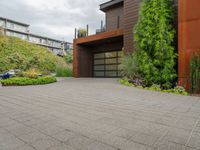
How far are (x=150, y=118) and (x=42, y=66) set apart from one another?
1873 centimetres

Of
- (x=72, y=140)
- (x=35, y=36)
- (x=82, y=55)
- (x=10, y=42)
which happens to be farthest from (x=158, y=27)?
(x=35, y=36)

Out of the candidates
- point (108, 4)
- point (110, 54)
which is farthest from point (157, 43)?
point (108, 4)

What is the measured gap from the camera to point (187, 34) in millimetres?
6238

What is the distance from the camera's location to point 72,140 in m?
2.01

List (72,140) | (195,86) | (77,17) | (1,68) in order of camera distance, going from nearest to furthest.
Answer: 1. (72,140)
2. (195,86)
3. (1,68)
4. (77,17)

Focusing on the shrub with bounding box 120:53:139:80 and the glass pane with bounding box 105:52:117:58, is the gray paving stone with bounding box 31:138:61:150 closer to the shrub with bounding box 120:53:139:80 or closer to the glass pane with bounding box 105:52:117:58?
the shrub with bounding box 120:53:139:80

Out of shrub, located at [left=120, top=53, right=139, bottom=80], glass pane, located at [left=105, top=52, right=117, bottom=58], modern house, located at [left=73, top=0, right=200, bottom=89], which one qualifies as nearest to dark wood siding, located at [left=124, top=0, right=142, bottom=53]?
modern house, located at [left=73, top=0, right=200, bottom=89]

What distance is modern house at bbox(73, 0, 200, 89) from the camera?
6.19 m

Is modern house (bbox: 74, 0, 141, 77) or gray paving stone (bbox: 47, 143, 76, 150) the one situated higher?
modern house (bbox: 74, 0, 141, 77)

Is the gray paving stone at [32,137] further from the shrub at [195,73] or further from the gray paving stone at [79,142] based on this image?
the shrub at [195,73]

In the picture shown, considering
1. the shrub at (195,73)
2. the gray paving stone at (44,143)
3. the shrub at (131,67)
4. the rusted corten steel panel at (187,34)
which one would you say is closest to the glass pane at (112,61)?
the shrub at (131,67)

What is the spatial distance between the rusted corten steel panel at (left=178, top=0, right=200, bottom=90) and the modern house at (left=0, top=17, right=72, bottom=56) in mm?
30192

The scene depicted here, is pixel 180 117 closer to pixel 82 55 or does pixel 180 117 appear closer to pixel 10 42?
pixel 82 55

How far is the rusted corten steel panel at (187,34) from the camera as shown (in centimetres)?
610
